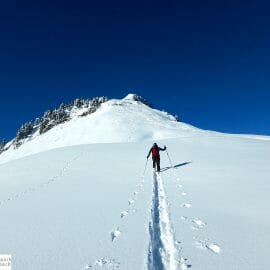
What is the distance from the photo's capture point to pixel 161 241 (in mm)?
7293

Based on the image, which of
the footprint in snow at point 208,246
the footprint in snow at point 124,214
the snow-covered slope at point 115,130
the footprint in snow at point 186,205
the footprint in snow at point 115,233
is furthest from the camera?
the snow-covered slope at point 115,130

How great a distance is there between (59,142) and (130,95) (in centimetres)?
7505

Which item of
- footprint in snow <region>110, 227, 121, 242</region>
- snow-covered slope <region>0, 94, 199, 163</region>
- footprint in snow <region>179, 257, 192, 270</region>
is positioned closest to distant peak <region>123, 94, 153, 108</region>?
snow-covered slope <region>0, 94, 199, 163</region>

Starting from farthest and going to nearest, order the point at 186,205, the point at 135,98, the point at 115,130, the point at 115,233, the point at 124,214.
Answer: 1. the point at 135,98
2. the point at 115,130
3. the point at 186,205
4. the point at 124,214
5. the point at 115,233

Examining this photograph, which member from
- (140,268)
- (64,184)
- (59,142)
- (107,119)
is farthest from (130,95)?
(140,268)

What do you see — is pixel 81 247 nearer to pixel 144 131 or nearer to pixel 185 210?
pixel 185 210

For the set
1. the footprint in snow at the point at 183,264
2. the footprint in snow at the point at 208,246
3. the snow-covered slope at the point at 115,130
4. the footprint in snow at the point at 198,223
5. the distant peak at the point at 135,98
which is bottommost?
the footprint in snow at the point at 183,264

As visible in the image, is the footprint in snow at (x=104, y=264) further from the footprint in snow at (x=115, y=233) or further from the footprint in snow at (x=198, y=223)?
the footprint in snow at (x=198, y=223)

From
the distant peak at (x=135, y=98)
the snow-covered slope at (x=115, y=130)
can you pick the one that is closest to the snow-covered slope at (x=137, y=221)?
the snow-covered slope at (x=115, y=130)

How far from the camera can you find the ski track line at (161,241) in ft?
19.9

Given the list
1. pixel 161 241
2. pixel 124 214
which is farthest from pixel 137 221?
pixel 161 241

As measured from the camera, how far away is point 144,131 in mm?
80500

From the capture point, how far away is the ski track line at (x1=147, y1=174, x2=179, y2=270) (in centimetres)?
606

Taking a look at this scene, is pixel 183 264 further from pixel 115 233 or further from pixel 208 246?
pixel 115 233
